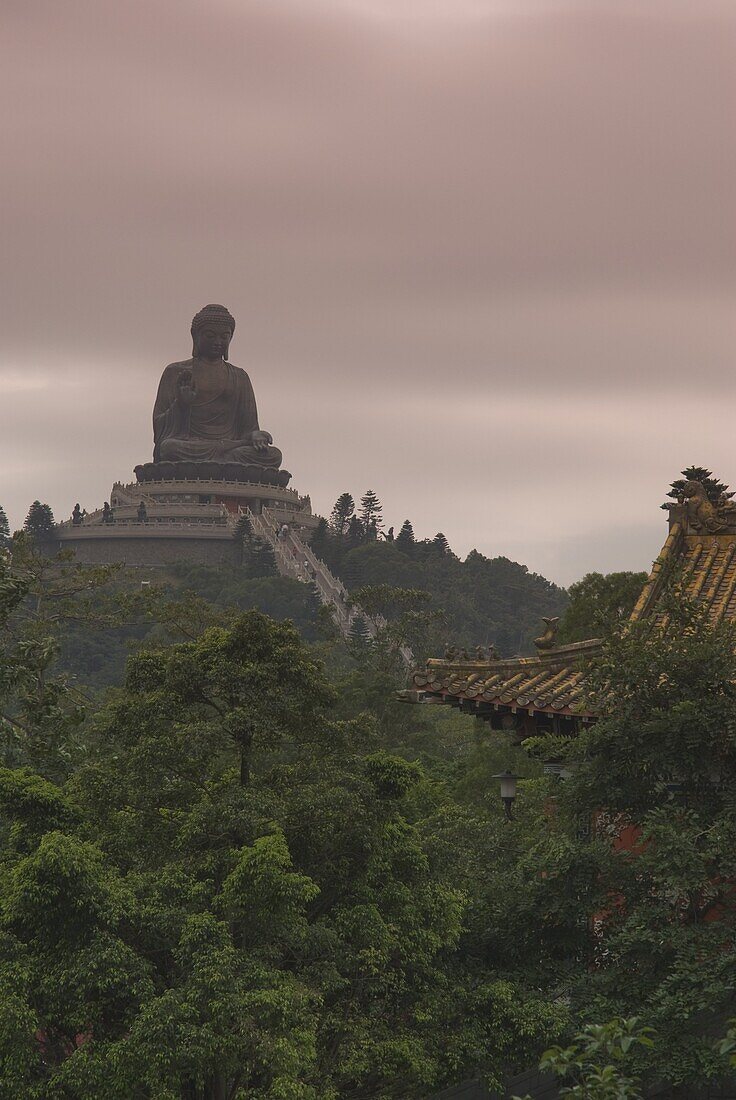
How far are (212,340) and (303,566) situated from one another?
20255 mm

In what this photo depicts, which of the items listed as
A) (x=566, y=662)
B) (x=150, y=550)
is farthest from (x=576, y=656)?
(x=150, y=550)

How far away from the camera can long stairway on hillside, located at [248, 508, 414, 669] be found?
117 meters

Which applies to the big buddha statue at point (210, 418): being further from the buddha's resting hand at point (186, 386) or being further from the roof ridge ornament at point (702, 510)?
the roof ridge ornament at point (702, 510)

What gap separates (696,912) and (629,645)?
7.46 ft

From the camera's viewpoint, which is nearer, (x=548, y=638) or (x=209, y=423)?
(x=548, y=638)

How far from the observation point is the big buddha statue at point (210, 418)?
125375mm

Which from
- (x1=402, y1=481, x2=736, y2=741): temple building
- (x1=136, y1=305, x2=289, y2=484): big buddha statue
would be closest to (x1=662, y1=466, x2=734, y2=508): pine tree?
(x1=402, y1=481, x2=736, y2=741): temple building

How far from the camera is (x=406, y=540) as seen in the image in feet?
430

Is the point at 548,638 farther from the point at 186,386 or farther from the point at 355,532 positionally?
the point at 355,532

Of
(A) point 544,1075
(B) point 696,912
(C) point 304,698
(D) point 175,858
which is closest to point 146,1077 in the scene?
(D) point 175,858

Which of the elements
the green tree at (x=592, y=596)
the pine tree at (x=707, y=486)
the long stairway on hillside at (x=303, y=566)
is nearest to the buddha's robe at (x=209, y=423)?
the long stairway on hillside at (x=303, y=566)

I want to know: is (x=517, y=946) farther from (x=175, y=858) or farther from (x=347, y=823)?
(x=175, y=858)

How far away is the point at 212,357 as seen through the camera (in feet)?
413

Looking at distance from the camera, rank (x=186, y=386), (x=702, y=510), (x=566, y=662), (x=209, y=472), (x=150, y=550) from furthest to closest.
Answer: (x=150, y=550) < (x=209, y=472) < (x=186, y=386) < (x=702, y=510) < (x=566, y=662)
